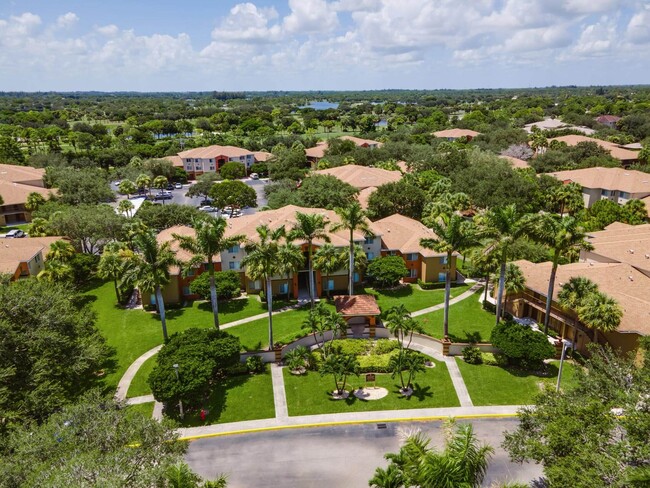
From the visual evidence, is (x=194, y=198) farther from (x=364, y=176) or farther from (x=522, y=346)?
(x=522, y=346)

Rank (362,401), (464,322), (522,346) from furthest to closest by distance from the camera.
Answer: (464,322)
(522,346)
(362,401)

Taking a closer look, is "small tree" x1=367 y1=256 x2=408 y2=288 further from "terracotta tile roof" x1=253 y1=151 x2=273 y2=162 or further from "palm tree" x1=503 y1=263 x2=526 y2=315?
"terracotta tile roof" x1=253 y1=151 x2=273 y2=162

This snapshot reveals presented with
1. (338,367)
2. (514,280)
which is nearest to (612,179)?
(514,280)

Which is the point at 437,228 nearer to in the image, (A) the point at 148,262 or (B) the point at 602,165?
(A) the point at 148,262

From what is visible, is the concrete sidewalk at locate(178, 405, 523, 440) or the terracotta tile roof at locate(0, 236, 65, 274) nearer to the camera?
the concrete sidewalk at locate(178, 405, 523, 440)

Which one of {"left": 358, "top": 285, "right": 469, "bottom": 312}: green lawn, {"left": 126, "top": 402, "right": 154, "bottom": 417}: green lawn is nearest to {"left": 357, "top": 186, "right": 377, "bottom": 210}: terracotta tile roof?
{"left": 358, "top": 285, "right": 469, "bottom": 312}: green lawn

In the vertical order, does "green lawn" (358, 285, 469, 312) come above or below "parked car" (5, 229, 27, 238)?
below
